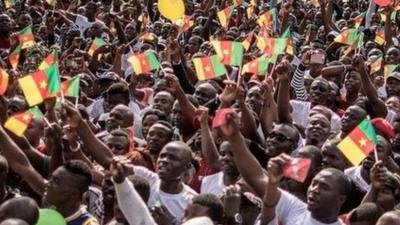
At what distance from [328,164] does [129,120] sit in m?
1.94

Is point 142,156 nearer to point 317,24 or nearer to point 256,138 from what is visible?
point 256,138

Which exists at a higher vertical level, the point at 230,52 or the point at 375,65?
the point at 230,52

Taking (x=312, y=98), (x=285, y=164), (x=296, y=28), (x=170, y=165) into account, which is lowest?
(x=296, y=28)

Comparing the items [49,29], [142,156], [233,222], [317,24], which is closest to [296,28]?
[317,24]

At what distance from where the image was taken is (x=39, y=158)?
611 centimetres

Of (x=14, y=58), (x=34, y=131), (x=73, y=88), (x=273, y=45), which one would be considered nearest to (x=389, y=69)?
(x=273, y=45)

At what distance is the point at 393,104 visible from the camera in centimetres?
801

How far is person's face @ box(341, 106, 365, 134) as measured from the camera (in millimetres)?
6977

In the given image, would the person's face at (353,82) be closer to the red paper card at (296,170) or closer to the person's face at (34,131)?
the person's face at (34,131)

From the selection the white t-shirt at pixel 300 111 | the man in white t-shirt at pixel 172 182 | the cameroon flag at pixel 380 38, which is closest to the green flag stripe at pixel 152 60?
the white t-shirt at pixel 300 111

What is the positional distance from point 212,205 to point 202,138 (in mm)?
1807

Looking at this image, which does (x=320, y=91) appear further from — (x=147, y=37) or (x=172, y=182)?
(x=147, y=37)

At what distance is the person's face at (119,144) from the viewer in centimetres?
634

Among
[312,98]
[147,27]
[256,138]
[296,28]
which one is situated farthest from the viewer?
[296,28]
